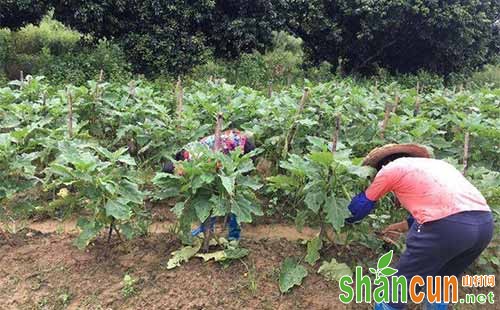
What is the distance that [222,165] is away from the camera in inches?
135

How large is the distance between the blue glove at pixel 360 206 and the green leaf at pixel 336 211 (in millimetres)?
44

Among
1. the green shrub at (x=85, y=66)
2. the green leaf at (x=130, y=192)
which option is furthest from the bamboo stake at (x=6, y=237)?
the green shrub at (x=85, y=66)

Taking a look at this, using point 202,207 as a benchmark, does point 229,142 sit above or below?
above

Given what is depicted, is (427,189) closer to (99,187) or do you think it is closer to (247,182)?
(247,182)

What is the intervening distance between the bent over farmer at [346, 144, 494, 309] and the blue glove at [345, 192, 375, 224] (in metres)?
0.07

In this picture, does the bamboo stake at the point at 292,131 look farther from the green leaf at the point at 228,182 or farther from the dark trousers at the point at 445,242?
the dark trousers at the point at 445,242

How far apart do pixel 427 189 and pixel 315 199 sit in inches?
29.3

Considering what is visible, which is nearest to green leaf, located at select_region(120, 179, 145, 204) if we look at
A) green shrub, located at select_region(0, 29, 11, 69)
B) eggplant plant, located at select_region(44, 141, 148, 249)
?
eggplant plant, located at select_region(44, 141, 148, 249)

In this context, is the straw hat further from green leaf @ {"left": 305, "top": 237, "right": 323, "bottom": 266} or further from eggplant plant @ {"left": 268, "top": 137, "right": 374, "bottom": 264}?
green leaf @ {"left": 305, "top": 237, "right": 323, "bottom": 266}

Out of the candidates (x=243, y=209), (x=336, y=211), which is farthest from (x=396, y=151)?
(x=243, y=209)

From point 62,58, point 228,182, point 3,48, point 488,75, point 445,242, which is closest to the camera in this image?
point 445,242

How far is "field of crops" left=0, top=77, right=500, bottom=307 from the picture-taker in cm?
347

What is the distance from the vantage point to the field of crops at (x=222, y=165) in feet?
11.4

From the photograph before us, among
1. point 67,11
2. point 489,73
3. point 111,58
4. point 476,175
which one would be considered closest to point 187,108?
point 476,175
